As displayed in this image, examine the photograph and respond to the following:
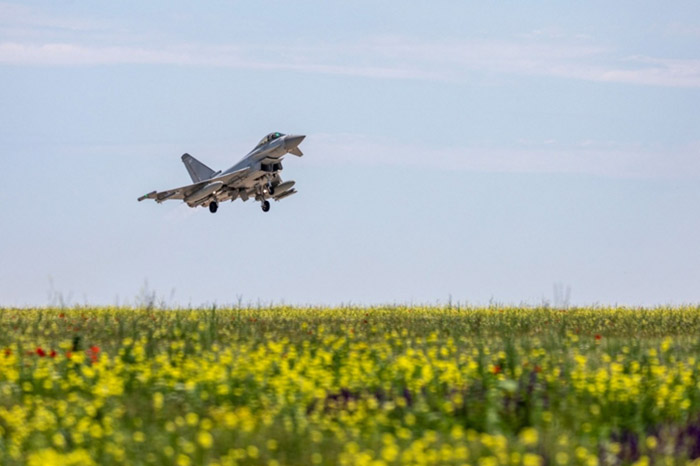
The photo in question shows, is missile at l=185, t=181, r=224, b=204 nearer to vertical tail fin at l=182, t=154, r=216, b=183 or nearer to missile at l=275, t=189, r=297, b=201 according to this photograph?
missile at l=275, t=189, r=297, b=201

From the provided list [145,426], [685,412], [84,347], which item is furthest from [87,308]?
[685,412]

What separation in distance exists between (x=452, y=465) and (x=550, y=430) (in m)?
1.63

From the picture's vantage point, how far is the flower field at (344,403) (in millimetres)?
8484

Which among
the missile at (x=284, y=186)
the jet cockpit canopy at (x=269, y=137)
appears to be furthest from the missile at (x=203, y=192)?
the missile at (x=284, y=186)

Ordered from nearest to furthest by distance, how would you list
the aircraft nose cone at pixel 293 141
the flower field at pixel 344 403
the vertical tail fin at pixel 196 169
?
1. the flower field at pixel 344 403
2. the aircraft nose cone at pixel 293 141
3. the vertical tail fin at pixel 196 169

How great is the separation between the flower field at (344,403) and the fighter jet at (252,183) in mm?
27679

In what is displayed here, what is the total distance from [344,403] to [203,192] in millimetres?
35209

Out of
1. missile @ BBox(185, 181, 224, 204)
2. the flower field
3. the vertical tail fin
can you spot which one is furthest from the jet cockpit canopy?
the flower field

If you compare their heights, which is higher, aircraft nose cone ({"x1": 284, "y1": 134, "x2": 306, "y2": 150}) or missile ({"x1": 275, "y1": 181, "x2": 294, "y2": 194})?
aircraft nose cone ({"x1": 284, "y1": 134, "x2": 306, "y2": 150})

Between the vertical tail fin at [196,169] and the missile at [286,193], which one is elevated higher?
the vertical tail fin at [196,169]

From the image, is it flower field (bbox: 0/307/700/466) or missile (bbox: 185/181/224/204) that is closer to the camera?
flower field (bbox: 0/307/700/466)

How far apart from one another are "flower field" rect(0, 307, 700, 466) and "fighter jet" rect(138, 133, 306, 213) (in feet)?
90.8

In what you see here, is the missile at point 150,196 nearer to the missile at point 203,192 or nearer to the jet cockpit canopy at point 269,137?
the missile at point 203,192

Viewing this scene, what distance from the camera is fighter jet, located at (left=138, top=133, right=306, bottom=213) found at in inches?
1678
